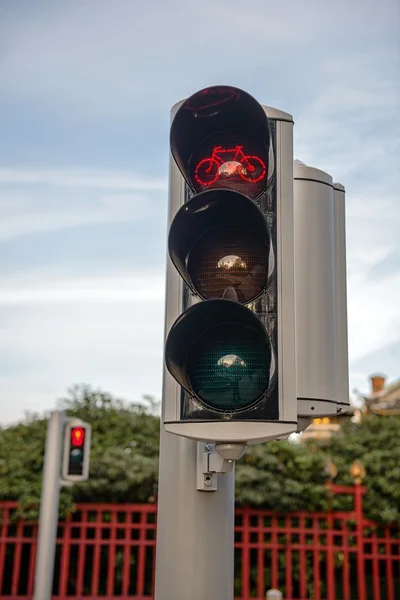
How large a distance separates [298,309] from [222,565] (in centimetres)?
67

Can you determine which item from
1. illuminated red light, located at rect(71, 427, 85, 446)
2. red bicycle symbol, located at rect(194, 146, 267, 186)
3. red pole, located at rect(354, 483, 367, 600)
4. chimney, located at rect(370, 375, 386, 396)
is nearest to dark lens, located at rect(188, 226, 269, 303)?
red bicycle symbol, located at rect(194, 146, 267, 186)

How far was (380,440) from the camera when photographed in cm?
1082

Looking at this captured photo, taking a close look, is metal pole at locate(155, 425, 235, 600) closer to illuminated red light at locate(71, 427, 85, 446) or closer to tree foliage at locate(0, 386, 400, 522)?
illuminated red light at locate(71, 427, 85, 446)

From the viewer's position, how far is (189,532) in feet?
5.37

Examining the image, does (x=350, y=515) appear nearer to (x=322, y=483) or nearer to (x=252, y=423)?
(x=322, y=483)

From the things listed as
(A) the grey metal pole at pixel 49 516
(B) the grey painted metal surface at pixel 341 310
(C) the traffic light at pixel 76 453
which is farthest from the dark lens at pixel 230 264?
(C) the traffic light at pixel 76 453

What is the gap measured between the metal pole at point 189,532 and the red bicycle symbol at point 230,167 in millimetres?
650

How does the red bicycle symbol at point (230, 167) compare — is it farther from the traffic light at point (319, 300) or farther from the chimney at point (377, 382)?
the chimney at point (377, 382)

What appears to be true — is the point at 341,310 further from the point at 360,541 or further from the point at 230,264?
the point at 360,541

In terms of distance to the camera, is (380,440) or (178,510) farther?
(380,440)

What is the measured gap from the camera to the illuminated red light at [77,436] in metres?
4.80

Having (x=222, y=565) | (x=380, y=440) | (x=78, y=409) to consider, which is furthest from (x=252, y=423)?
(x=380, y=440)

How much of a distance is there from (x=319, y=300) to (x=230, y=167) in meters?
0.41

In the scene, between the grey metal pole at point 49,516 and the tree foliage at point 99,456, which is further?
the tree foliage at point 99,456
